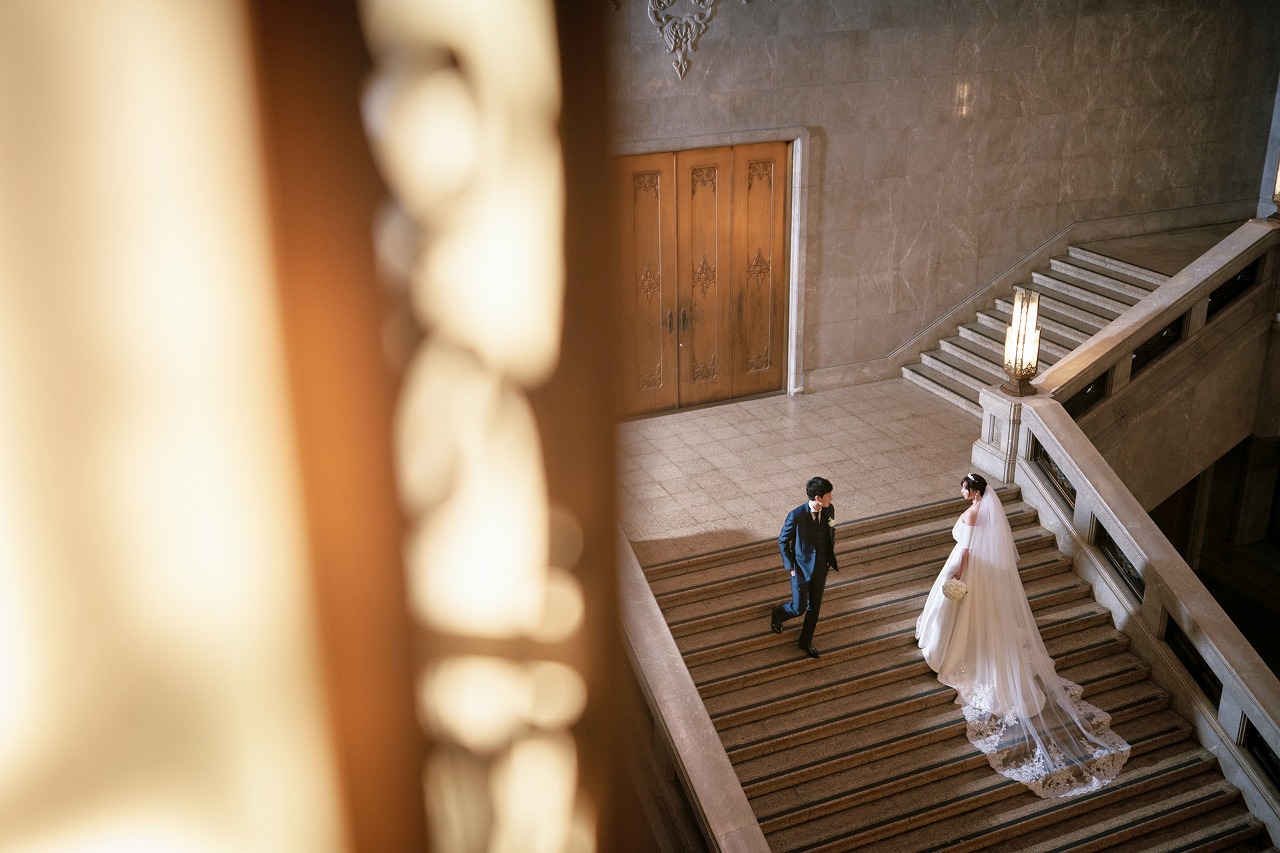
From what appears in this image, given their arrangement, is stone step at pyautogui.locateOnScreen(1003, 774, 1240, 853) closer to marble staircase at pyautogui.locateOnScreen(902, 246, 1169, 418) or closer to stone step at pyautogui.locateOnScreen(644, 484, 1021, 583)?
stone step at pyautogui.locateOnScreen(644, 484, 1021, 583)

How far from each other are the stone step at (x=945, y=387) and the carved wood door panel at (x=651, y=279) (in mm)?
3030

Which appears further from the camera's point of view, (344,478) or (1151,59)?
(1151,59)

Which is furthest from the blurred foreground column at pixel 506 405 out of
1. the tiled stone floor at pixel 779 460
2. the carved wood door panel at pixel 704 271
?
the carved wood door panel at pixel 704 271

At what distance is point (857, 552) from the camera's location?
1017 cm

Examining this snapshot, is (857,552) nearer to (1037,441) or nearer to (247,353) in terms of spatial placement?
(1037,441)

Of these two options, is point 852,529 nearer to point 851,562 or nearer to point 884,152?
point 851,562

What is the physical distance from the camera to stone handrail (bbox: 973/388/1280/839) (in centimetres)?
857

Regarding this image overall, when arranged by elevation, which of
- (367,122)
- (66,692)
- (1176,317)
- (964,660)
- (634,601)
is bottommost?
(964,660)

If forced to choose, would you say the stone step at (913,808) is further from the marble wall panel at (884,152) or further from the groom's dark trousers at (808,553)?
the marble wall panel at (884,152)

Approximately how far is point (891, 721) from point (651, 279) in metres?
5.83

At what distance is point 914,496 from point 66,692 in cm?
1028

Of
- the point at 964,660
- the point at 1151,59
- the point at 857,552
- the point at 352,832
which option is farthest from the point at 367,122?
the point at 1151,59

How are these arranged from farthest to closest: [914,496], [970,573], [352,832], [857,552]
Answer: [914,496] → [857,552] → [970,573] → [352,832]

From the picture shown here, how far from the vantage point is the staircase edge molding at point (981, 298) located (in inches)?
543
